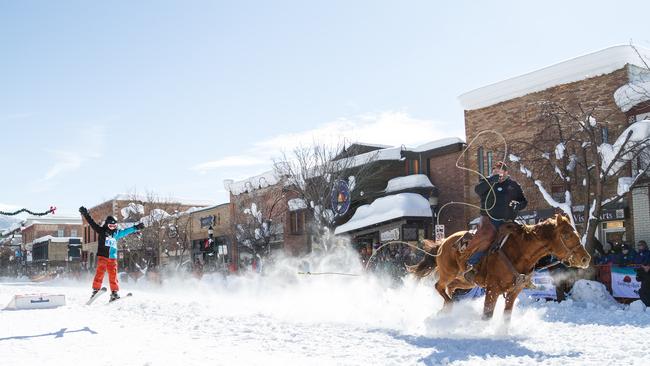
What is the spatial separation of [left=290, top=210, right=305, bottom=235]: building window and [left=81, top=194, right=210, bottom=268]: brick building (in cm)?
1105

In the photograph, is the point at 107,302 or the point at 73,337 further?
the point at 107,302

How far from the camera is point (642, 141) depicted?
18234 millimetres

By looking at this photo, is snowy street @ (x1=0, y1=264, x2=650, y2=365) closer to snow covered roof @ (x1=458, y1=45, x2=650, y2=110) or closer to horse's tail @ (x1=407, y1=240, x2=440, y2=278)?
horse's tail @ (x1=407, y1=240, x2=440, y2=278)

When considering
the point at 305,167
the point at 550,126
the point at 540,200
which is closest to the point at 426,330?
the point at 550,126

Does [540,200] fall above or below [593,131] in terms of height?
below

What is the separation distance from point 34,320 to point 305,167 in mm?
22787

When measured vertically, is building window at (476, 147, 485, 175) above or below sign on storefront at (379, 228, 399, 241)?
above

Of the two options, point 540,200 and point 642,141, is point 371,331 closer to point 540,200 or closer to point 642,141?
point 642,141

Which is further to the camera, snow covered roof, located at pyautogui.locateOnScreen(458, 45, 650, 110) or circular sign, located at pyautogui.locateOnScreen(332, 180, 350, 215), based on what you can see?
circular sign, located at pyautogui.locateOnScreen(332, 180, 350, 215)

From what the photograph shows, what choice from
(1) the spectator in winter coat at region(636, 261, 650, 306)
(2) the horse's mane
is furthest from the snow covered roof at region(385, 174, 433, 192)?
(2) the horse's mane

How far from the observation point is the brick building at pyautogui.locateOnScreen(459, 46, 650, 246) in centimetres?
2209

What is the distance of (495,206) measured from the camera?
9.73 meters

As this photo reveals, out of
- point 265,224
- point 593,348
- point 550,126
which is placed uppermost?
point 550,126

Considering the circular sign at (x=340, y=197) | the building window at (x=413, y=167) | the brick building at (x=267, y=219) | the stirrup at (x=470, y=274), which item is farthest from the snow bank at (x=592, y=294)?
the brick building at (x=267, y=219)
